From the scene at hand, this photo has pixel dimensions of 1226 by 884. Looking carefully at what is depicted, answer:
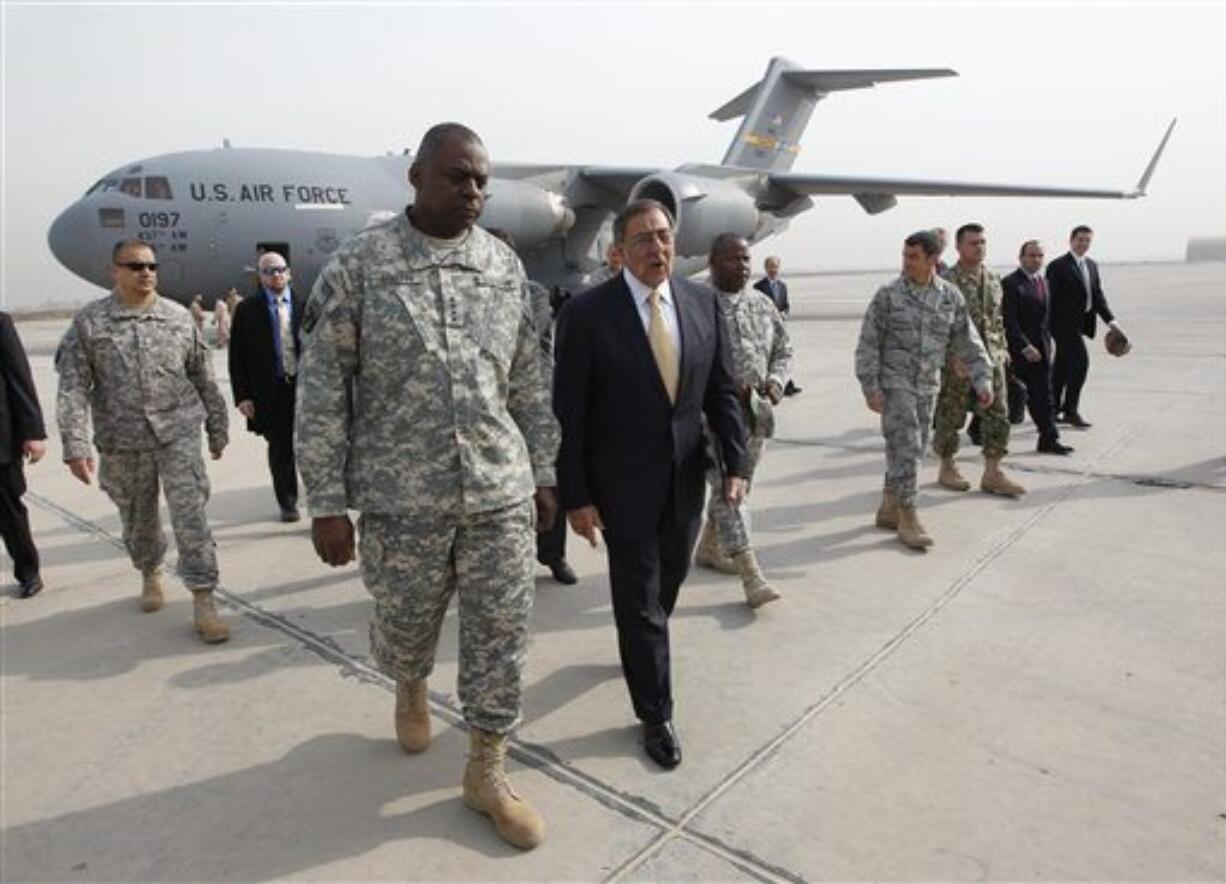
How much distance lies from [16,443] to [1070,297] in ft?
25.9

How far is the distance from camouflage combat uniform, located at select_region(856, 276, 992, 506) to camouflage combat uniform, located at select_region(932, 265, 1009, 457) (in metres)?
0.88

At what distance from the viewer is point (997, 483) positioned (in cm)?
557

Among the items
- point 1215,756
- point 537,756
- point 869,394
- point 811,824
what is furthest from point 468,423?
point 869,394

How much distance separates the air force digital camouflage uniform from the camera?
2.27 meters

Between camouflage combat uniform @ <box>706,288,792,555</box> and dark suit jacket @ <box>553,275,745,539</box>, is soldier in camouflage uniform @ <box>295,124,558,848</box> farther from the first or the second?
camouflage combat uniform @ <box>706,288,792,555</box>

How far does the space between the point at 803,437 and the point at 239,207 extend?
30.7 feet

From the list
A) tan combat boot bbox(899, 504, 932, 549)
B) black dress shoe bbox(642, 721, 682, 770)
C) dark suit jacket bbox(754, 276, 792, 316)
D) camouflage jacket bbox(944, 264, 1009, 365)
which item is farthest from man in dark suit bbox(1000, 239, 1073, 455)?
black dress shoe bbox(642, 721, 682, 770)

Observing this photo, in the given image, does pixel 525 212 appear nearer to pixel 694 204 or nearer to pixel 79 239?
pixel 694 204

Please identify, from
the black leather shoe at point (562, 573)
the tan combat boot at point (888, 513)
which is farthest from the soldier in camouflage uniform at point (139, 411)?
the tan combat boot at point (888, 513)

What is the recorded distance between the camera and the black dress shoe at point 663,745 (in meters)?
2.61

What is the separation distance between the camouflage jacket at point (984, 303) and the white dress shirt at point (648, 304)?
350 cm

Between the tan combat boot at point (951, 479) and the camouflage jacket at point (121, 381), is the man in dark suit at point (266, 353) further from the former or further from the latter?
the tan combat boot at point (951, 479)

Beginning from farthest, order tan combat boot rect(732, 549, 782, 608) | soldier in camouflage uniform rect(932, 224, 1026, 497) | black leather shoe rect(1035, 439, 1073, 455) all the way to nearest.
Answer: black leather shoe rect(1035, 439, 1073, 455) < soldier in camouflage uniform rect(932, 224, 1026, 497) < tan combat boot rect(732, 549, 782, 608)

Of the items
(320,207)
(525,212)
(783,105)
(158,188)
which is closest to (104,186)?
(158,188)
